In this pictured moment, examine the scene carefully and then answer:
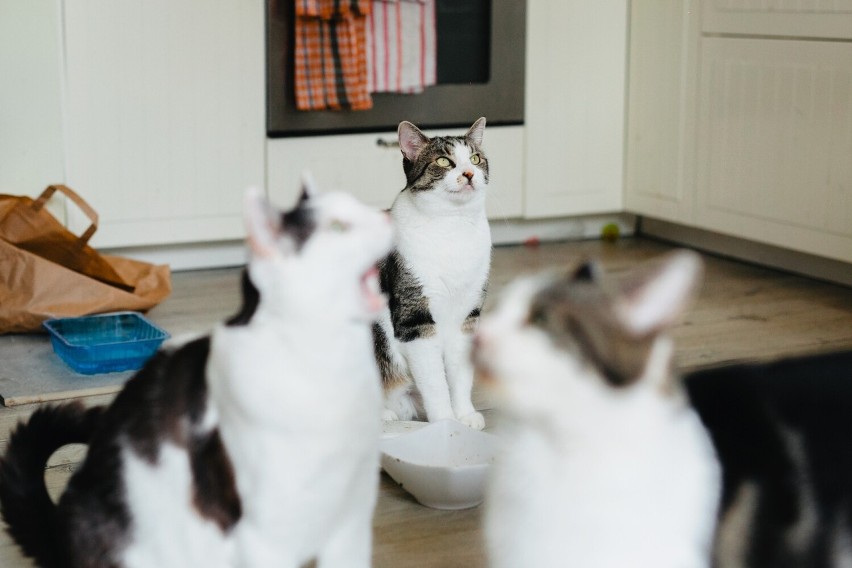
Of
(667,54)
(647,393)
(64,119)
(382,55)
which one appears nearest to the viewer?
(647,393)


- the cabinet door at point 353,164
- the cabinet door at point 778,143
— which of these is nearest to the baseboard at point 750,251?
the cabinet door at point 778,143

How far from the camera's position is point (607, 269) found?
12.6 ft

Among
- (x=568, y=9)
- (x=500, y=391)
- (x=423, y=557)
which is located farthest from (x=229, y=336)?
(x=568, y=9)

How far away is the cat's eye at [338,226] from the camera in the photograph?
1.32 meters

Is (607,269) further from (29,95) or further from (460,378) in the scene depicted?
(29,95)

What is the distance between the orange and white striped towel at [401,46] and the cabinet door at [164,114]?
350 millimetres

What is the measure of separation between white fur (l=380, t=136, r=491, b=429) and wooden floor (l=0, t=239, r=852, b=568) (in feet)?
0.79

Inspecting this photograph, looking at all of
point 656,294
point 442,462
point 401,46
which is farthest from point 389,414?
point 401,46

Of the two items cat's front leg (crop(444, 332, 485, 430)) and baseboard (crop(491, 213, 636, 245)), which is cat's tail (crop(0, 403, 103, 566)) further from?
baseboard (crop(491, 213, 636, 245))

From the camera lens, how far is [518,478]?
1247 millimetres

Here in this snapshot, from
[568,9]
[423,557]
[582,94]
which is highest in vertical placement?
[568,9]

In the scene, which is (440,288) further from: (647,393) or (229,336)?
(647,393)

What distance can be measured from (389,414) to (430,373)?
145mm

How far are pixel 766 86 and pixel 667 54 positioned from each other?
Answer: 0.49 metres
